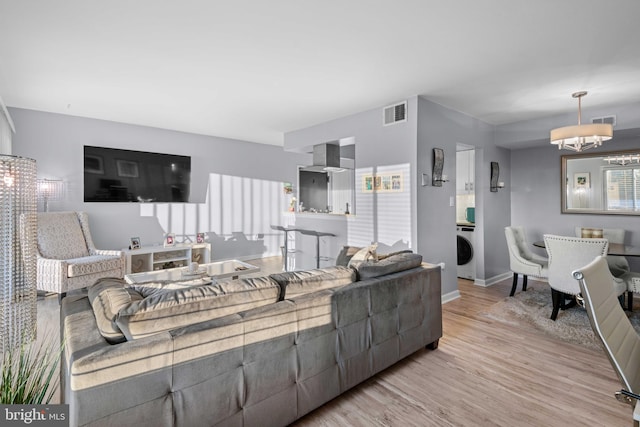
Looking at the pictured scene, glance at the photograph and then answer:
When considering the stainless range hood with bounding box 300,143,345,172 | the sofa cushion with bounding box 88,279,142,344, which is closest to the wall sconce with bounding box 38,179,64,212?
the stainless range hood with bounding box 300,143,345,172

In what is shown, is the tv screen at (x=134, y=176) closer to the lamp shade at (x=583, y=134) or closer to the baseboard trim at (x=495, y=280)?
the baseboard trim at (x=495, y=280)

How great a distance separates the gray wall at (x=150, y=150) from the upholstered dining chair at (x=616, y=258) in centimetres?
560

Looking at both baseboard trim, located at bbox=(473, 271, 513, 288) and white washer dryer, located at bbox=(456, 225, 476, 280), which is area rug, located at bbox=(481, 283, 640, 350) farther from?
white washer dryer, located at bbox=(456, 225, 476, 280)

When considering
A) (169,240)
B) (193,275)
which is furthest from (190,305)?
(169,240)

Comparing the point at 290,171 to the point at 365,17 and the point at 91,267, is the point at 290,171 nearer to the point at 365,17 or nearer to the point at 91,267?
the point at 91,267

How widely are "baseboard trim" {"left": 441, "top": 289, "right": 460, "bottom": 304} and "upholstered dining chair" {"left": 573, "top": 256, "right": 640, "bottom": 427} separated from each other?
2487 mm

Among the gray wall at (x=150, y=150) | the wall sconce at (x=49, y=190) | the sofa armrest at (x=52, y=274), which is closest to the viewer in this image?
the sofa armrest at (x=52, y=274)

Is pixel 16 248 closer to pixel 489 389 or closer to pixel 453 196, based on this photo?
pixel 489 389

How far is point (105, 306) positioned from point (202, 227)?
4.89 m

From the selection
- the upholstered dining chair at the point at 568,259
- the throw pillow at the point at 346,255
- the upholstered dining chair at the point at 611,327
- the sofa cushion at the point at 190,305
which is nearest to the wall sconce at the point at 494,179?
the upholstered dining chair at the point at 568,259

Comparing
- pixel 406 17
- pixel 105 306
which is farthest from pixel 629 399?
pixel 406 17

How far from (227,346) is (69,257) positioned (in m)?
3.94

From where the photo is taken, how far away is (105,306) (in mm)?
1426

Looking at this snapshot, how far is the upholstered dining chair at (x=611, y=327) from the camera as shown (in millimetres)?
1248
